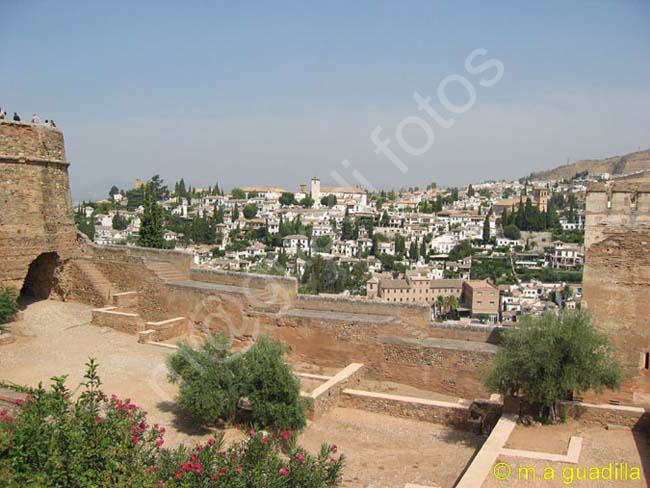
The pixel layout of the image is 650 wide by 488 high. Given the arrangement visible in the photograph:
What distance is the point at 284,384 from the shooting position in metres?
7.95

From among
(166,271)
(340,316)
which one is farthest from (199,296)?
(340,316)

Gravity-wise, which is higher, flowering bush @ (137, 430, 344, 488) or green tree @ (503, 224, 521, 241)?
flowering bush @ (137, 430, 344, 488)

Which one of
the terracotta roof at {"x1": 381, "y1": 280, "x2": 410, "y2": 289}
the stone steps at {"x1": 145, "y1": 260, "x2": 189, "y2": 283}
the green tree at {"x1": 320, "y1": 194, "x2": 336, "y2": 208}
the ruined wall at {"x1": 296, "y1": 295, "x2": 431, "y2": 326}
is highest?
the green tree at {"x1": 320, "y1": 194, "x2": 336, "y2": 208}

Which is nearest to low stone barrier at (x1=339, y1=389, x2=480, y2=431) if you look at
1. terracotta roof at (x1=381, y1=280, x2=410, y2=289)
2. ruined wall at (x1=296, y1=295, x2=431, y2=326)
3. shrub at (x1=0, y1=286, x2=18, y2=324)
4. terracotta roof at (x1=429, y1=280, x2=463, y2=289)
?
ruined wall at (x1=296, y1=295, x2=431, y2=326)

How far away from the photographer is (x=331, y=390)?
9172 mm

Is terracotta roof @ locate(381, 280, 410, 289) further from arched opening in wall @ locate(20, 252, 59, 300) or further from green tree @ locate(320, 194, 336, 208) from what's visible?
green tree @ locate(320, 194, 336, 208)

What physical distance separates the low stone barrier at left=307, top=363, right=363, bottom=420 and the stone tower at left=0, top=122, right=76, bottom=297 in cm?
701

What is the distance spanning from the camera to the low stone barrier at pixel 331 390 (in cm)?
864

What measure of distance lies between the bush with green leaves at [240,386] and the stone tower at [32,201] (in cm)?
546

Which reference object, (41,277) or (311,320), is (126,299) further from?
(311,320)

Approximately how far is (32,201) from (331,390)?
7.56m

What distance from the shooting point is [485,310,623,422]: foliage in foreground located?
25.5 ft

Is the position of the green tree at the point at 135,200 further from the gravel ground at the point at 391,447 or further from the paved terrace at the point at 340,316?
the gravel ground at the point at 391,447

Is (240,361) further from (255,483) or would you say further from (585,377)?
(585,377)
